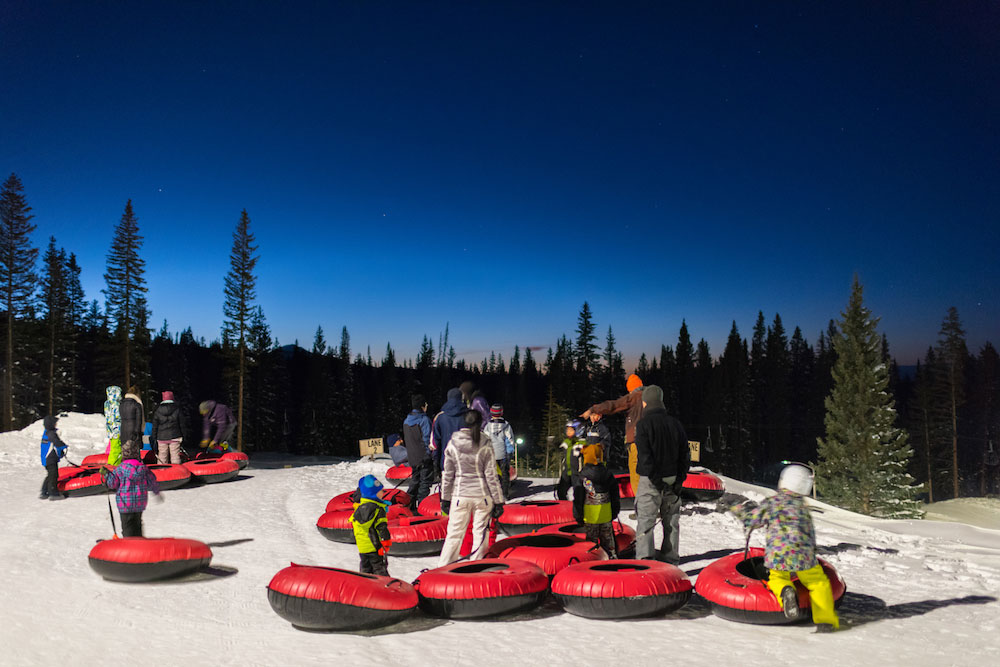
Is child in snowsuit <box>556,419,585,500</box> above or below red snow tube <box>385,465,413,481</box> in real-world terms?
above

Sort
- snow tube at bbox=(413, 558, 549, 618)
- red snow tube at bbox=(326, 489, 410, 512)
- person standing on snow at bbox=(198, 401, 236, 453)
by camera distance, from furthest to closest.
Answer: person standing on snow at bbox=(198, 401, 236, 453) < red snow tube at bbox=(326, 489, 410, 512) < snow tube at bbox=(413, 558, 549, 618)

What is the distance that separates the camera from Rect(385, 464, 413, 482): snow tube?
14016 mm

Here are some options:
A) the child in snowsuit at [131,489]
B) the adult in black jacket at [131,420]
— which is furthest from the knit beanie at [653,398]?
the adult in black jacket at [131,420]

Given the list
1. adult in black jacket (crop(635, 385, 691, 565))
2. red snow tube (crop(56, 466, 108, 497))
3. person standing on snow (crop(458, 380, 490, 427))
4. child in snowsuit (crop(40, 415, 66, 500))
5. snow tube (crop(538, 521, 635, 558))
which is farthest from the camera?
red snow tube (crop(56, 466, 108, 497))

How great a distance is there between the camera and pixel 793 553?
18.7 ft

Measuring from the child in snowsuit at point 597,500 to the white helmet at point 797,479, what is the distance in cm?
205

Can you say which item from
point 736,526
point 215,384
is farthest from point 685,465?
point 215,384

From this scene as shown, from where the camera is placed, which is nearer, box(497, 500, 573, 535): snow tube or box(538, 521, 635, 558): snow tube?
box(538, 521, 635, 558): snow tube

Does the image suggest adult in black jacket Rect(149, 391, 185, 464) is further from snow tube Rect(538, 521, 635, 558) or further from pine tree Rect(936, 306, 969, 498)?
pine tree Rect(936, 306, 969, 498)

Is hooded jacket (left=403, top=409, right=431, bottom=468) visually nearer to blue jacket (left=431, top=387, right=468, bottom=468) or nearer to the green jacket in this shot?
blue jacket (left=431, top=387, right=468, bottom=468)

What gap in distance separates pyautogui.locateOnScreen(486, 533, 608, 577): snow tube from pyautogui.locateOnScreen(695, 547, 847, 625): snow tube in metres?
1.41

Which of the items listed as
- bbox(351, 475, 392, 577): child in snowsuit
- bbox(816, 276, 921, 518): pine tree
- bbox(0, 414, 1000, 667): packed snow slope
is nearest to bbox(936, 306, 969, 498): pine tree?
bbox(816, 276, 921, 518): pine tree

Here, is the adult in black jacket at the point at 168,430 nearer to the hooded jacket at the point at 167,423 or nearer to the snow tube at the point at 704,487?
the hooded jacket at the point at 167,423

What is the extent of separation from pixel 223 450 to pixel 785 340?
7643cm
